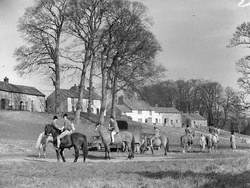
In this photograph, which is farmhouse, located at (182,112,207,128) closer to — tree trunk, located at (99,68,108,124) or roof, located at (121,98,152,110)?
roof, located at (121,98,152,110)

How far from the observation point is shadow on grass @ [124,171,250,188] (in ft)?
42.7

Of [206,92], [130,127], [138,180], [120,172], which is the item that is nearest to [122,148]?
[120,172]

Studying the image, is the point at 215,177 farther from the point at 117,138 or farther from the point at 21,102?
the point at 21,102

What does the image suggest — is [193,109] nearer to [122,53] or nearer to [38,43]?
[122,53]

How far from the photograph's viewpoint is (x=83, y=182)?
13.1m

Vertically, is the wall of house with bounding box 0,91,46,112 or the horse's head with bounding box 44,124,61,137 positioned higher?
the wall of house with bounding box 0,91,46,112

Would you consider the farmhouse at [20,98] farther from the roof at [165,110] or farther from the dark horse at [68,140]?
the dark horse at [68,140]

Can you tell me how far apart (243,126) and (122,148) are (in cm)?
8873

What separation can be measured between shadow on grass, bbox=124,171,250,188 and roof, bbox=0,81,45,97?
5793cm

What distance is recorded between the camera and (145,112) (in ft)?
372

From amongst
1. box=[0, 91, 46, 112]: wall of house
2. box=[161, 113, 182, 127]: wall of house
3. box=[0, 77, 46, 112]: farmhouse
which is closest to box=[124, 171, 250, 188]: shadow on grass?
box=[0, 77, 46, 112]: farmhouse

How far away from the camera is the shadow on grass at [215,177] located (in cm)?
1302

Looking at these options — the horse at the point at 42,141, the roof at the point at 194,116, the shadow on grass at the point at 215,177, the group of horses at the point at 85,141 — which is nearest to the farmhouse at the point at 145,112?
the roof at the point at 194,116

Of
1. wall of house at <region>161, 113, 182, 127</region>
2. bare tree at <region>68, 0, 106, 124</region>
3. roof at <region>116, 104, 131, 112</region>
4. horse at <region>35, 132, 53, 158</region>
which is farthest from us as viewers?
wall of house at <region>161, 113, 182, 127</region>
